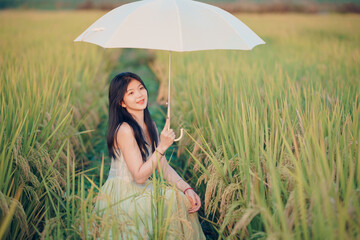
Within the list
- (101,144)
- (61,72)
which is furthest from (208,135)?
(61,72)

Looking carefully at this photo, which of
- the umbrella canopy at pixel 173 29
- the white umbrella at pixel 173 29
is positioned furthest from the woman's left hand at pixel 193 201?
the umbrella canopy at pixel 173 29

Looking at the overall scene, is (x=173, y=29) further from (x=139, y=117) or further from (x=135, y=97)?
(x=139, y=117)

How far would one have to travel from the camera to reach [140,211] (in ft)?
4.99

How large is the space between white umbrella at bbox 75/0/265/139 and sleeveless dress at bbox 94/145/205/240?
410 mm

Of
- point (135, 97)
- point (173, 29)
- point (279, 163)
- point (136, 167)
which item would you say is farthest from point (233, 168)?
point (173, 29)

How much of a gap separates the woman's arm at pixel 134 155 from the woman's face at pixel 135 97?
Answer: 0.12 m

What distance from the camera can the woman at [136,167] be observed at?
1530 mm

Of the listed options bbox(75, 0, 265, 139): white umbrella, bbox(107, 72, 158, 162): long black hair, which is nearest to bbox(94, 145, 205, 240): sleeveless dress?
bbox(107, 72, 158, 162): long black hair

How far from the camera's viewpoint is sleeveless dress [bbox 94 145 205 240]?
4.43 ft

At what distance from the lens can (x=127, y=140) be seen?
1672 mm

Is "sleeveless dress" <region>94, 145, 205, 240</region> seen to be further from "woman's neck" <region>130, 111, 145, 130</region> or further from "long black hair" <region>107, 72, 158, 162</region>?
"woman's neck" <region>130, 111, 145, 130</region>

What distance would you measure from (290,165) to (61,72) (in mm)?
2898

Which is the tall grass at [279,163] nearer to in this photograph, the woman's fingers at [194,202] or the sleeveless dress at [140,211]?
the woman's fingers at [194,202]

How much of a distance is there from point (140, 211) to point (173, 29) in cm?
88
